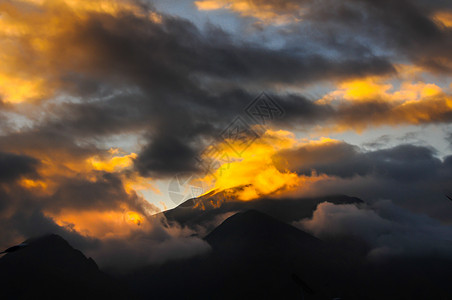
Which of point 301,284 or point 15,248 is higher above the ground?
point 15,248

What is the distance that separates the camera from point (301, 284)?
42125mm

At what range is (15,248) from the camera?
40375 millimetres

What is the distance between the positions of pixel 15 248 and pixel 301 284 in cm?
3349
